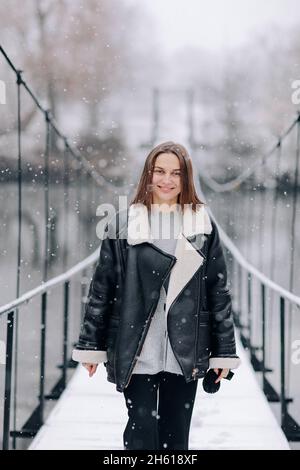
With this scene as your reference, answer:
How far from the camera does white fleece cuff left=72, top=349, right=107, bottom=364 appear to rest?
153cm

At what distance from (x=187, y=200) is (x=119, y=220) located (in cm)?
14

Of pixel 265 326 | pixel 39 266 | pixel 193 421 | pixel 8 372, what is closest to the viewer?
pixel 8 372

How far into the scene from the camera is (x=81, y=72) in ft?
60.5

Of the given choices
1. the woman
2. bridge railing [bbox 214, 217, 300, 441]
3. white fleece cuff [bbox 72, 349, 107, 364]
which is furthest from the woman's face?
bridge railing [bbox 214, 217, 300, 441]

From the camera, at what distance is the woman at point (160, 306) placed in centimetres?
150

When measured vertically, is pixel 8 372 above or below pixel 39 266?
above

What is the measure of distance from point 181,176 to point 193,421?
1.27m

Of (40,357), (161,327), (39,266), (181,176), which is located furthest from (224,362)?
(39,266)

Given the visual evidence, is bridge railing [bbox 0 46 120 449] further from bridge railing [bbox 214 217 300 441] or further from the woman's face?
bridge railing [bbox 214 217 300 441]

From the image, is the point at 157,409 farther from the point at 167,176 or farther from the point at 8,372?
the point at 8,372

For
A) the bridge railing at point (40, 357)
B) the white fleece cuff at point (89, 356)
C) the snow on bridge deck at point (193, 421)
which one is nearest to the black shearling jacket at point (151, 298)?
the white fleece cuff at point (89, 356)

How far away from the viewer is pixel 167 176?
1.53 m

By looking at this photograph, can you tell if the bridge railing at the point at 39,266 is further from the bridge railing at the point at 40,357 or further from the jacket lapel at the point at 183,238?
the jacket lapel at the point at 183,238
